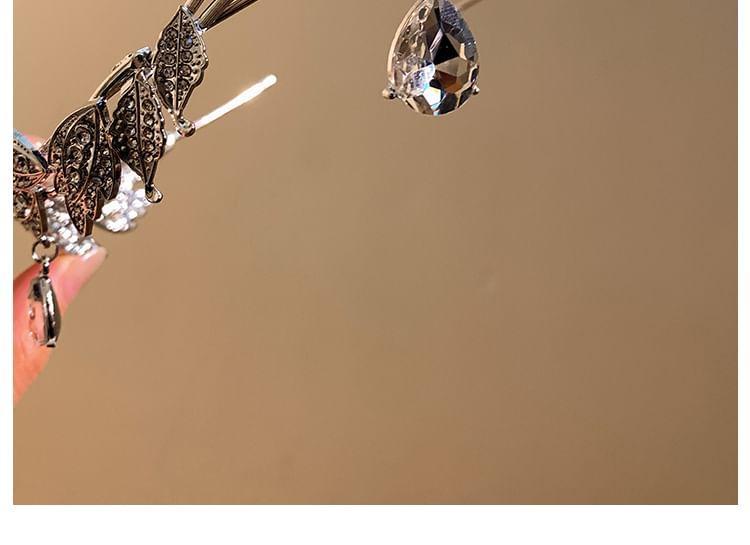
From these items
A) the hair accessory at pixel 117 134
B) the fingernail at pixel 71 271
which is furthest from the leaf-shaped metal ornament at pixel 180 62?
the fingernail at pixel 71 271

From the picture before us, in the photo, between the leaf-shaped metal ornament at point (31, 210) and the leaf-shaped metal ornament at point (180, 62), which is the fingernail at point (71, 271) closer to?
the leaf-shaped metal ornament at point (31, 210)

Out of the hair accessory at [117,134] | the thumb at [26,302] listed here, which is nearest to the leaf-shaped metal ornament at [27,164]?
the hair accessory at [117,134]

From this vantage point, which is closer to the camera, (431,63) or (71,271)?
(431,63)

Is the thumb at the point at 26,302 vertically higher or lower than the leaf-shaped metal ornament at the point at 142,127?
lower

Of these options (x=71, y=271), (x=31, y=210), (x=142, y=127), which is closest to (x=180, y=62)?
(x=142, y=127)

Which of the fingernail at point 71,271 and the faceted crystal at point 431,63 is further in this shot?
the fingernail at point 71,271

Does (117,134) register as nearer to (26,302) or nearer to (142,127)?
(142,127)

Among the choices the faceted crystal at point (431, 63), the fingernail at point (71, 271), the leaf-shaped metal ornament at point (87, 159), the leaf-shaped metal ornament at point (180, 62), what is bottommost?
the fingernail at point (71, 271)
